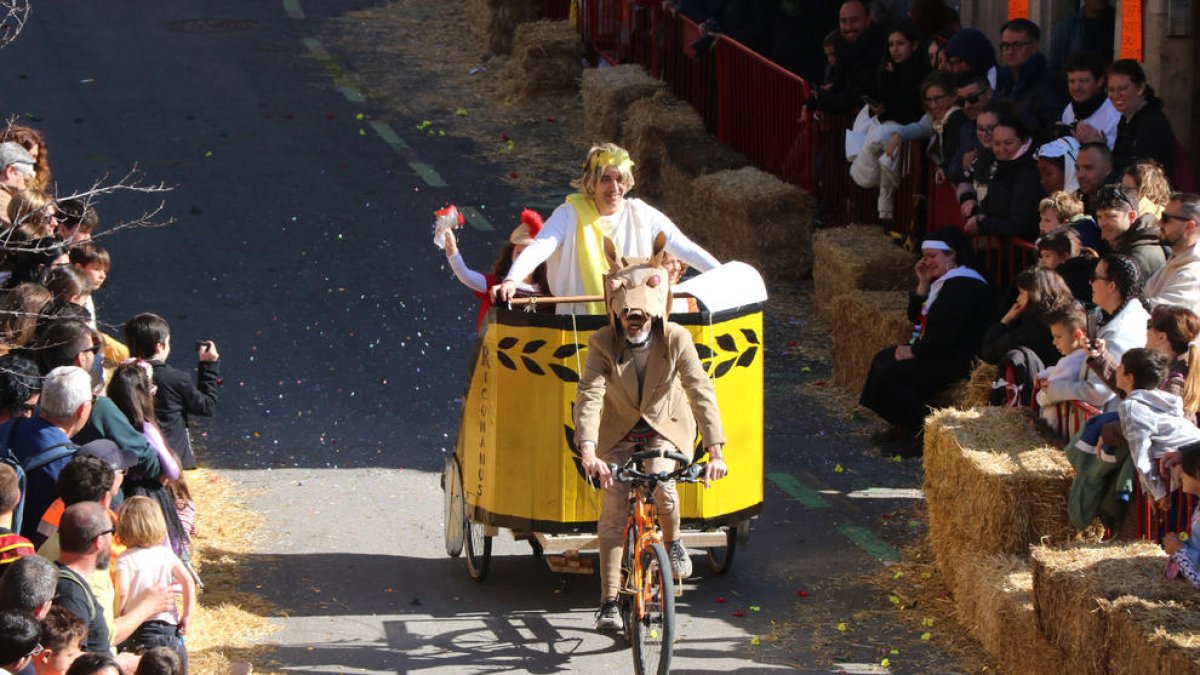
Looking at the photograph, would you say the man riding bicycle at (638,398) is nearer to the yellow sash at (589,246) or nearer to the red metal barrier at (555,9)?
the yellow sash at (589,246)

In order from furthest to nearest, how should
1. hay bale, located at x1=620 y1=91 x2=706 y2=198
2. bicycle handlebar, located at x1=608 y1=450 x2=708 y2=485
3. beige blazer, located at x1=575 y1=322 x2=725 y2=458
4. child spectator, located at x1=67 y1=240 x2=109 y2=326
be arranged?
hay bale, located at x1=620 y1=91 x2=706 y2=198, child spectator, located at x1=67 y1=240 x2=109 y2=326, beige blazer, located at x1=575 y1=322 x2=725 y2=458, bicycle handlebar, located at x1=608 y1=450 x2=708 y2=485

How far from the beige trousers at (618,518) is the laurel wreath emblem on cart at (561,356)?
63cm

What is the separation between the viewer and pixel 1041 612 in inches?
323

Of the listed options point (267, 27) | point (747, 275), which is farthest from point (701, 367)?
point (267, 27)

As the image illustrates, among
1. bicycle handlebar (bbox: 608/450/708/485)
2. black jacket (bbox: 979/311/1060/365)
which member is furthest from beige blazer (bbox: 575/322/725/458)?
black jacket (bbox: 979/311/1060/365)

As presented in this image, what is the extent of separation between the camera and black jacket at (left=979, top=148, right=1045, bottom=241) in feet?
39.1

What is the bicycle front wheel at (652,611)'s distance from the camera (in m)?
8.37

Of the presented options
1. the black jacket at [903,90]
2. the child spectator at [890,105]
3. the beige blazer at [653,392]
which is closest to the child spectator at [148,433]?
the beige blazer at [653,392]

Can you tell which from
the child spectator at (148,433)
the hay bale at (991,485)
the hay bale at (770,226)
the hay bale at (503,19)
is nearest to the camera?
the child spectator at (148,433)

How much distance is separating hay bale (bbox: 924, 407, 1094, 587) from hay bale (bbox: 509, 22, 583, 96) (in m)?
12.3

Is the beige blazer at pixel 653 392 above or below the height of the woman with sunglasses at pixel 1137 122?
below

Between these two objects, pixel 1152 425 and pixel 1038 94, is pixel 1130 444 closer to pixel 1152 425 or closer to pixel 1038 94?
pixel 1152 425

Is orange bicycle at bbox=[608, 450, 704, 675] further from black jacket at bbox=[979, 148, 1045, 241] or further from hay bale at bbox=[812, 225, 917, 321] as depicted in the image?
hay bale at bbox=[812, 225, 917, 321]

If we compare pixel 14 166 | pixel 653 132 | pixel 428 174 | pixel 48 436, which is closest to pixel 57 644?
pixel 48 436
